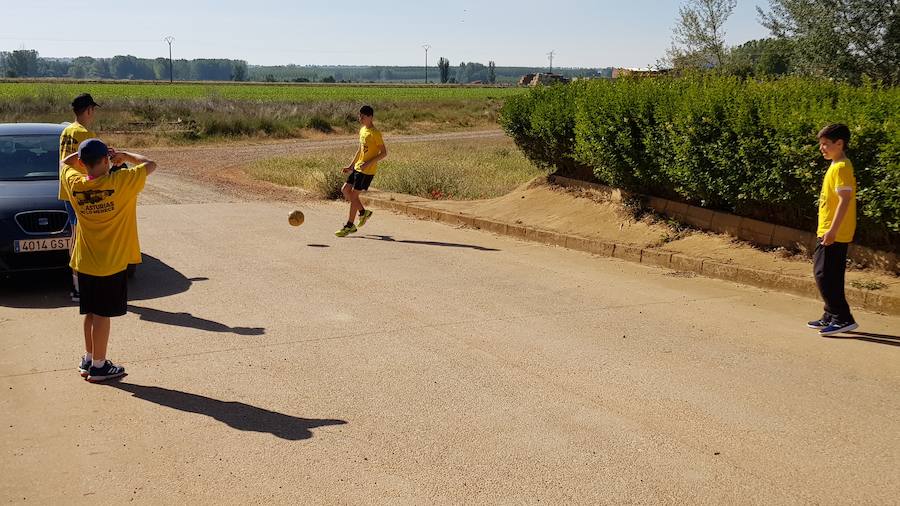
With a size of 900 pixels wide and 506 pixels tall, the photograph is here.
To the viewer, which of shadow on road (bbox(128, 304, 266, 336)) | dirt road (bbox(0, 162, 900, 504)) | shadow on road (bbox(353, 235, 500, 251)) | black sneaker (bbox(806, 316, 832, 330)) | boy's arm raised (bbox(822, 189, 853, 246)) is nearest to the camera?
dirt road (bbox(0, 162, 900, 504))

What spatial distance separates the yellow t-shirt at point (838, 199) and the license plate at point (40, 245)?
702 centimetres

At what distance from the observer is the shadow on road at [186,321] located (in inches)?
308

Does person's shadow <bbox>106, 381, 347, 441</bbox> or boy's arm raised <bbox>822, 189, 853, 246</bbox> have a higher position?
boy's arm raised <bbox>822, 189, 853, 246</bbox>

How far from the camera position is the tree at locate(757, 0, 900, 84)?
70.2 ft

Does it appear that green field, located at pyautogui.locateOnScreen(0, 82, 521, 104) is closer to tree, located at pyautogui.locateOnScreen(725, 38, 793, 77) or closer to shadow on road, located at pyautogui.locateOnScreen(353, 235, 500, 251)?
tree, located at pyautogui.locateOnScreen(725, 38, 793, 77)

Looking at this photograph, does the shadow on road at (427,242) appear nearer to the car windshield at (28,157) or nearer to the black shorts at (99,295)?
the car windshield at (28,157)

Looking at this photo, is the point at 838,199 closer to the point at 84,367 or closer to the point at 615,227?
the point at 615,227

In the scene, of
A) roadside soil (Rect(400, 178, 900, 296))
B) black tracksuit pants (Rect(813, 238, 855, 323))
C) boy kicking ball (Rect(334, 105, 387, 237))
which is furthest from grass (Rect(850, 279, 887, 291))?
boy kicking ball (Rect(334, 105, 387, 237))

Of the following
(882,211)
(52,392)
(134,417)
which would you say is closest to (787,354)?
(882,211)

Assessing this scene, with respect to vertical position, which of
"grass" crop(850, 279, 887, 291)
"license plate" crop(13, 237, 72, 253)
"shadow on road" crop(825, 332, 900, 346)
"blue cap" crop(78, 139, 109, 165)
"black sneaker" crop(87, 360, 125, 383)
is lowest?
"black sneaker" crop(87, 360, 125, 383)

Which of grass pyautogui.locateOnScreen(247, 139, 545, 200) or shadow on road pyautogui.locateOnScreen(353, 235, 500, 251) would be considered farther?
grass pyautogui.locateOnScreen(247, 139, 545, 200)

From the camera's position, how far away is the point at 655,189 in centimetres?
1248

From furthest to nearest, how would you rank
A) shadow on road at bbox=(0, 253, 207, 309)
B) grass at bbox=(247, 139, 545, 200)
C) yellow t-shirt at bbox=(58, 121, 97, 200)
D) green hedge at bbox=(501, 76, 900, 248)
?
grass at bbox=(247, 139, 545, 200) → shadow on road at bbox=(0, 253, 207, 309) → green hedge at bbox=(501, 76, 900, 248) → yellow t-shirt at bbox=(58, 121, 97, 200)

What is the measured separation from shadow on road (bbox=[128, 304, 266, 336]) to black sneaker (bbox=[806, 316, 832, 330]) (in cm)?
462
